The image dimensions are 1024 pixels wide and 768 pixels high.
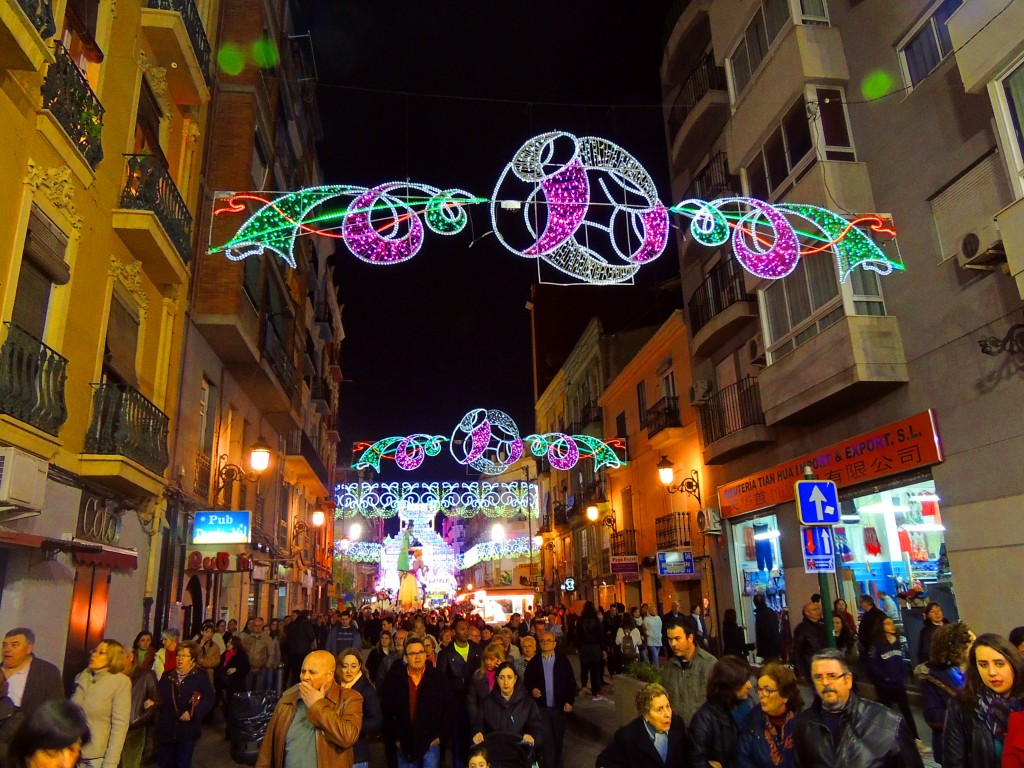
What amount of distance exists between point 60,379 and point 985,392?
1271cm

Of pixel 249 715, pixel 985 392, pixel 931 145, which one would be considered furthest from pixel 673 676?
pixel 931 145

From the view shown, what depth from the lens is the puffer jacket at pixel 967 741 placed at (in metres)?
4.07

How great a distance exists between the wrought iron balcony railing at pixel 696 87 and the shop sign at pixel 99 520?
15.0 meters

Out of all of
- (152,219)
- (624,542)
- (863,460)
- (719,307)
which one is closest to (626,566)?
(624,542)

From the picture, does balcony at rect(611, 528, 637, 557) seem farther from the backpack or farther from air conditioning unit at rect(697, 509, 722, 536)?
the backpack

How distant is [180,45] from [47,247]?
222 inches

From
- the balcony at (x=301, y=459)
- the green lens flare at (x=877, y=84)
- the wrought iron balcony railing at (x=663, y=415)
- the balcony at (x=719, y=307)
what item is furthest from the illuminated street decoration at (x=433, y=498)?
the green lens flare at (x=877, y=84)

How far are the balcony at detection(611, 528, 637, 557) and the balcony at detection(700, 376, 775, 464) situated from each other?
8.62m

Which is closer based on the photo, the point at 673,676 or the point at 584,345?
the point at 673,676

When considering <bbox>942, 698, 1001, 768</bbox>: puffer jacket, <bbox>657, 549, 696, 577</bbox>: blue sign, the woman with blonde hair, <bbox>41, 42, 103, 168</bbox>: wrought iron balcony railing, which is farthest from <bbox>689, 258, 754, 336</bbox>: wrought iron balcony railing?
the woman with blonde hair

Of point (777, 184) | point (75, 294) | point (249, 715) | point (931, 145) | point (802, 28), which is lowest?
point (249, 715)

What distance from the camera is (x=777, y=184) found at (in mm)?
16328

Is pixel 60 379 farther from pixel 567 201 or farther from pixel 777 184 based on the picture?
pixel 777 184

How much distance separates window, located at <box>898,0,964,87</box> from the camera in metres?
12.2
